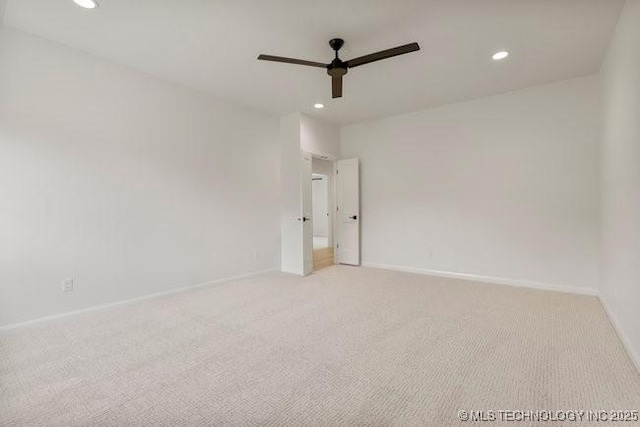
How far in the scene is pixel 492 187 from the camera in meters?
4.51

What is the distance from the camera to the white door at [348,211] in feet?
19.0

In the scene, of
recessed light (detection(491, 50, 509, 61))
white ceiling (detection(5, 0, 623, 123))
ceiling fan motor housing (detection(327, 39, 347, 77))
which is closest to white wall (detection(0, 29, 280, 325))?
white ceiling (detection(5, 0, 623, 123))

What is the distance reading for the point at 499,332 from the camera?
9.02 feet

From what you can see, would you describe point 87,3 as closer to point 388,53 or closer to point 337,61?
point 337,61

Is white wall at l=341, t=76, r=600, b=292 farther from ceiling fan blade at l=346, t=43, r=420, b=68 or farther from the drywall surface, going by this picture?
ceiling fan blade at l=346, t=43, r=420, b=68

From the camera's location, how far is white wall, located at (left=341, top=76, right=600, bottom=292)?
3.90 metres

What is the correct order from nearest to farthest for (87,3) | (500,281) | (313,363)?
(313,363)
(87,3)
(500,281)

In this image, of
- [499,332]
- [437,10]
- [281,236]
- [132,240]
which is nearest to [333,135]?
[281,236]

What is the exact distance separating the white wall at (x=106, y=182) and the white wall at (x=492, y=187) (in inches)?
101

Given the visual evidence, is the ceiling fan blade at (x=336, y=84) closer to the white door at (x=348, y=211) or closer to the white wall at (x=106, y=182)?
the white wall at (x=106, y=182)

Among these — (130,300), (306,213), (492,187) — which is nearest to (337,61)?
(306,213)

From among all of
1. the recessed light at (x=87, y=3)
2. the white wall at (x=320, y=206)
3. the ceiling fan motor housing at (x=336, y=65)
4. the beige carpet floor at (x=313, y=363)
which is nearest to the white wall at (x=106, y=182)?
the beige carpet floor at (x=313, y=363)

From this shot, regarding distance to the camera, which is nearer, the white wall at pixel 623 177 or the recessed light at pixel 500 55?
the white wall at pixel 623 177

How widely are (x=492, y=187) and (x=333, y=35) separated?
327 centimetres
